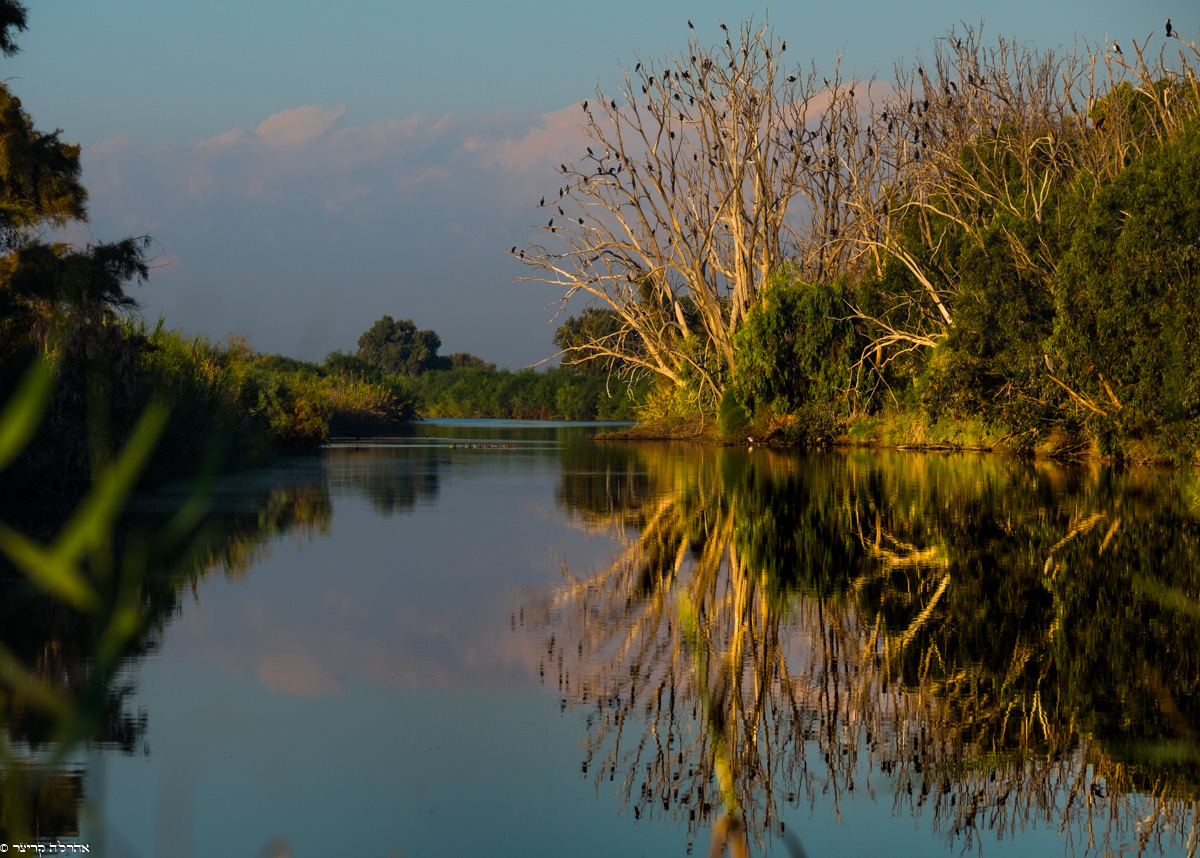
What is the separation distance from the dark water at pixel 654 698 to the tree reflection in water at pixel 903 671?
0.02 metres

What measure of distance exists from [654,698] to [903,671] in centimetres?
160

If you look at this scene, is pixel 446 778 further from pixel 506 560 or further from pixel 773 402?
pixel 773 402

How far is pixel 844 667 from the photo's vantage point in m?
7.17

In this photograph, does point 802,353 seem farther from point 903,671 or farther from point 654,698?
point 654,698

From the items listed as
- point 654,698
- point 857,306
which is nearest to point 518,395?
point 857,306

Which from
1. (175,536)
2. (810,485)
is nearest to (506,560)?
(175,536)

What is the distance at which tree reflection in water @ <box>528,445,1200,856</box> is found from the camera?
16.3 feet

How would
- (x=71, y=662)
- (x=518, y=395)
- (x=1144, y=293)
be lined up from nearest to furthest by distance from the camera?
(x=71, y=662), (x=1144, y=293), (x=518, y=395)

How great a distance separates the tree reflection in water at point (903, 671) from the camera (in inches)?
196

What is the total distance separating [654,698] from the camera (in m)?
6.42

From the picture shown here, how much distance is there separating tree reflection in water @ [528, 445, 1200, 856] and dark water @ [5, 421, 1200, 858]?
0.08ft

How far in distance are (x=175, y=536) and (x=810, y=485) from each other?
1228 centimetres

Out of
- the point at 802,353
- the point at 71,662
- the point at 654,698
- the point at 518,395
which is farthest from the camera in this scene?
the point at 518,395

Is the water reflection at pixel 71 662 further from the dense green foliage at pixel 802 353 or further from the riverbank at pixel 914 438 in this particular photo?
the dense green foliage at pixel 802 353
